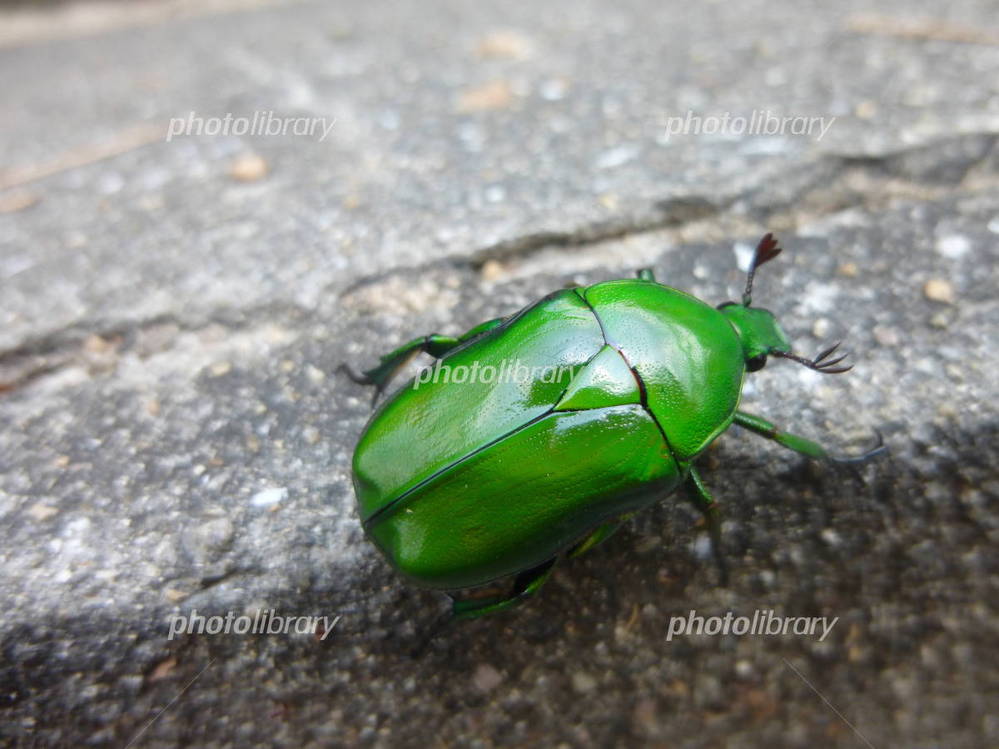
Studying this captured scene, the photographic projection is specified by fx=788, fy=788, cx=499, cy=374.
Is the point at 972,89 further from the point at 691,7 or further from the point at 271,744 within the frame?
the point at 271,744

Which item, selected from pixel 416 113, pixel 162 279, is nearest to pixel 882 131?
pixel 416 113

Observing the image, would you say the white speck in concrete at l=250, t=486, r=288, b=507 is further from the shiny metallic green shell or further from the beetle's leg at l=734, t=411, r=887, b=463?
the beetle's leg at l=734, t=411, r=887, b=463

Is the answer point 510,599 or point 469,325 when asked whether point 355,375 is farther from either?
point 510,599

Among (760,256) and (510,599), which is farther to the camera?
(760,256)

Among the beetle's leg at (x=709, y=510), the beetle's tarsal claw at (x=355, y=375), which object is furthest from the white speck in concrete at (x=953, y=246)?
the beetle's tarsal claw at (x=355, y=375)

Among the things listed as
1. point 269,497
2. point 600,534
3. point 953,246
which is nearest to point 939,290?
point 953,246

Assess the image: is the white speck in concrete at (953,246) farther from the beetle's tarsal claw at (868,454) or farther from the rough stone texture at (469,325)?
the beetle's tarsal claw at (868,454)

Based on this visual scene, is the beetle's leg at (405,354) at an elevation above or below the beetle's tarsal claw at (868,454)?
above
